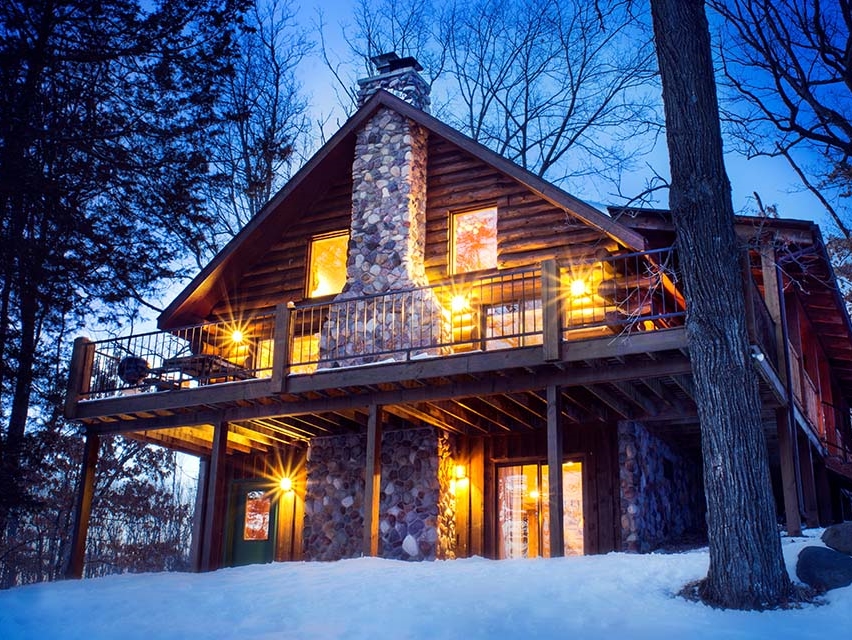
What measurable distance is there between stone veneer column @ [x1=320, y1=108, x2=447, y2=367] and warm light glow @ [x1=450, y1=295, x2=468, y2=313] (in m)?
0.35

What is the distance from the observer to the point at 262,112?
2506 centimetres

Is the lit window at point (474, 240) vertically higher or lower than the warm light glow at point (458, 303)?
higher

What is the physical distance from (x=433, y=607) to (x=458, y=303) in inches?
261

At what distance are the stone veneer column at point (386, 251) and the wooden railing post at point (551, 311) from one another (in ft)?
9.10

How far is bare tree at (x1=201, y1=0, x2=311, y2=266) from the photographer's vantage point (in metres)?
23.4

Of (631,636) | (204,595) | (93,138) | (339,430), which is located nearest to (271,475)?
(339,430)

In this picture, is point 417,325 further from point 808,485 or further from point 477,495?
point 808,485

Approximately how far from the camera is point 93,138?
33.8 ft

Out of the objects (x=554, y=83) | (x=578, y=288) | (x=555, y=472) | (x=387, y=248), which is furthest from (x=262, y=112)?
(x=555, y=472)

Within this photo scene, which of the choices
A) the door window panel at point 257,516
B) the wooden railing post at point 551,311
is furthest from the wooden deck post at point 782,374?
the door window panel at point 257,516

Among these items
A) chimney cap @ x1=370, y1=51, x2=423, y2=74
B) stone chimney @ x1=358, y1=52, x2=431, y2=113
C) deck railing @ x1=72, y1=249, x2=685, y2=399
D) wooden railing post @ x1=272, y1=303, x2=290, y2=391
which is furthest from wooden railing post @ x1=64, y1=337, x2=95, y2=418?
chimney cap @ x1=370, y1=51, x2=423, y2=74

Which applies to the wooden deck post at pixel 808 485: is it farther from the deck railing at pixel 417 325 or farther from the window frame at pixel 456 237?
the window frame at pixel 456 237

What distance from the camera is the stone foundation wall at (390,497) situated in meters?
13.8

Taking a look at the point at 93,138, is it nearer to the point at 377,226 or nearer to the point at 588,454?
the point at 377,226
